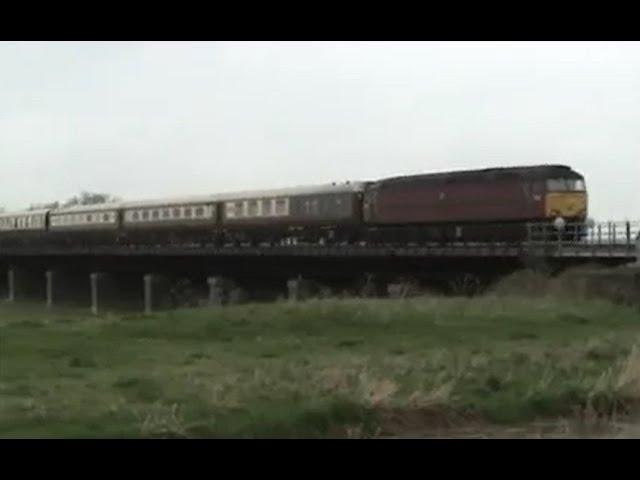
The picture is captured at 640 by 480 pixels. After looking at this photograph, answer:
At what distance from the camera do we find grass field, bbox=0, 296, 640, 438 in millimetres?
13109

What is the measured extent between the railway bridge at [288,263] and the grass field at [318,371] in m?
11.9

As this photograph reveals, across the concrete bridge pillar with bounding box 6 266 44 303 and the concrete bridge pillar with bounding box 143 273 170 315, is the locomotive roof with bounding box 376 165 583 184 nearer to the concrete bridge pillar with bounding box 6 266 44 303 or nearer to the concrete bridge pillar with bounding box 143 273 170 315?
the concrete bridge pillar with bounding box 143 273 170 315

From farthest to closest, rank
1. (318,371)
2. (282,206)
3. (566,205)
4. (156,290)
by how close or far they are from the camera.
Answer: (156,290) < (282,206) < (566,205) < (318,371)

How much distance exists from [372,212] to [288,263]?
639 cm

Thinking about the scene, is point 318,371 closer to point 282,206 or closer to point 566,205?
point 566,205

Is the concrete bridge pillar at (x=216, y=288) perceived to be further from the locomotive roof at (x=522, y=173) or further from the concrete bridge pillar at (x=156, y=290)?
the locomotive roof at (x=522, y=173)

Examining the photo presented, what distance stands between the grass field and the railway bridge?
39.0 ft

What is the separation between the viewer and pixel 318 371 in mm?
17859

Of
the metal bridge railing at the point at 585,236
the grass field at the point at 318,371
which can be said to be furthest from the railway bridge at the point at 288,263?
the grass field at the point at 318,371

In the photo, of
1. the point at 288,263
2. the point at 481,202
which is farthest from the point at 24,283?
the point at 481,202

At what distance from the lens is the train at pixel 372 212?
51.0m

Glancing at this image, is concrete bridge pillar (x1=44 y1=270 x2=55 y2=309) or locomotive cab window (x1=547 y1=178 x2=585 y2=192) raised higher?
locomotive cab window (x1=547 y1=178 x2=585 y2=192)

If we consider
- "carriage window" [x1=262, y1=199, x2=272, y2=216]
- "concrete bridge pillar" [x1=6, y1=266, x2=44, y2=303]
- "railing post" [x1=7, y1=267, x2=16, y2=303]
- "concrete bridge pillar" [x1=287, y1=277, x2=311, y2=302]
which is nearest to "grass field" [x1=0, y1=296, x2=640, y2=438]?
"concrete bridge pillar" [x1=287, y1=277, x2=311, y2=302]

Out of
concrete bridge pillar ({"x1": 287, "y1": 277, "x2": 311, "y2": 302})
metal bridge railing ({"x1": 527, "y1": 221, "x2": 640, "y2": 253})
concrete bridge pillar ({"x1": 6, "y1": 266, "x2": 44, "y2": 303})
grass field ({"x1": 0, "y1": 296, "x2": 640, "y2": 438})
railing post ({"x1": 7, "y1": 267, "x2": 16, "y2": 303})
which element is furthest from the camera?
concrete bridge pillar ({"x1": 6, "y1": 266, "x2": 44, "y2": 303})
